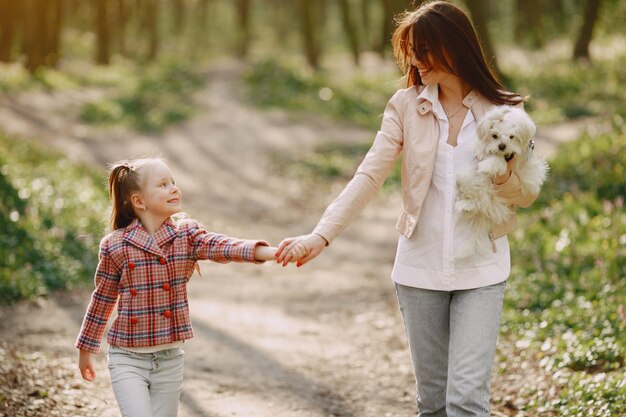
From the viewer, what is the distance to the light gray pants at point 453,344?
363cm

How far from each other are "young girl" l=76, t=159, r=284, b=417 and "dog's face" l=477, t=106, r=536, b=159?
46.3 inches

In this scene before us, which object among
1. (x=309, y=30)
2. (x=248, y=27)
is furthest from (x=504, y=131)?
(x=248, y=27)

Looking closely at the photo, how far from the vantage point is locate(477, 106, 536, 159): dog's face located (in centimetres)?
366

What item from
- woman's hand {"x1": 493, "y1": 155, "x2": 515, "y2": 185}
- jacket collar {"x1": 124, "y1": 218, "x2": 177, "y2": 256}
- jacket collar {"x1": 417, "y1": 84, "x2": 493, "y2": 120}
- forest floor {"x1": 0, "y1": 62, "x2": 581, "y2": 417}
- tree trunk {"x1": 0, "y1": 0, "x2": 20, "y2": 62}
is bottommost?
forest floor {"x1": 0, "y1": 62, "x2": 581, "y2": 417}

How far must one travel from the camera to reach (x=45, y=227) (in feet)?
33.0

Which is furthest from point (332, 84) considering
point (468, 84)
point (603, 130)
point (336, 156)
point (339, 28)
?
point (339, 28)

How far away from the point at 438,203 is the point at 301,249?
71cm

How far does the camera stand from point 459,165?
3.85 meters

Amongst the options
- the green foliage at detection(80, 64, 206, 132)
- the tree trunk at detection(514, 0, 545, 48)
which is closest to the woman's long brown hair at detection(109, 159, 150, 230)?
the green foliage at detection(80, 64, 206, 132)

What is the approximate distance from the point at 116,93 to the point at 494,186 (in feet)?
79.2

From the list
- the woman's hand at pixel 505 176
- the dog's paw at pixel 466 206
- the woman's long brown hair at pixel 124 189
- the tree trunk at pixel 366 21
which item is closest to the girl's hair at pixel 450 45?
the woman's hand at pixel 505 176

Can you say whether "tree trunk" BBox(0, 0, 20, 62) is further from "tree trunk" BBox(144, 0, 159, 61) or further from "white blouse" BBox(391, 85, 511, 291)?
"white blouse" BBox(391, 85, 511, 291)

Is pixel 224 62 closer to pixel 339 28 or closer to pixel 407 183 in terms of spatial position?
pixel 407 183

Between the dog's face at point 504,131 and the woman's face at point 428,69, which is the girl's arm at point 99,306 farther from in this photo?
the dog's face at point 504,131
